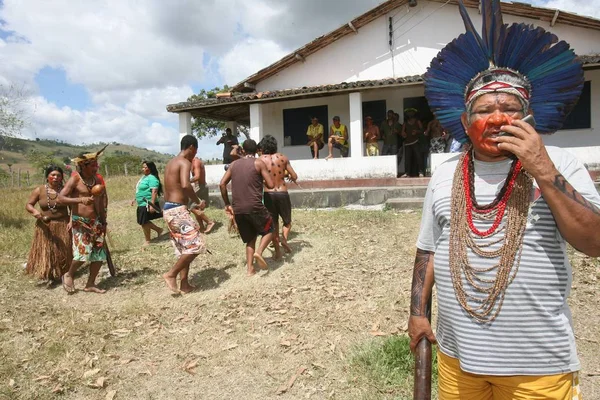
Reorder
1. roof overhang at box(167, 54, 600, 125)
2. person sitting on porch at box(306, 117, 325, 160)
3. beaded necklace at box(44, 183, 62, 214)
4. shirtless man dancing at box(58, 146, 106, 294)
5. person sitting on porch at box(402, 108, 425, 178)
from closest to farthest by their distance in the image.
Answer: shirtless man dancing at box(58, 146, 106, 294)
beaded necklace at box(44, 183, 62, 214)
roof overhang at box(167, 54, 600, 125)
person sitting on porch at box(402, 108, 425, 178)
person sitting on porch at box(306, 117, 325, 160)

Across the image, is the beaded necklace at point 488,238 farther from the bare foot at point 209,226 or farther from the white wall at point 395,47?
the white wall at point 395,47

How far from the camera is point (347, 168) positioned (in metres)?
10.6

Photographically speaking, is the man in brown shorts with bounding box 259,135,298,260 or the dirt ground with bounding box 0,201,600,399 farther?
the man in brown shorts with bounding box 259,135,298,260

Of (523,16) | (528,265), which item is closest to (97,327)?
(528,265)

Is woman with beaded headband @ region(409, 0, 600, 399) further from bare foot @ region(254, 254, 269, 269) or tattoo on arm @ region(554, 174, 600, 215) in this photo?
bare foot @ region(254, 254, 269, 269)

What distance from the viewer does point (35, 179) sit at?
32062 millimetres

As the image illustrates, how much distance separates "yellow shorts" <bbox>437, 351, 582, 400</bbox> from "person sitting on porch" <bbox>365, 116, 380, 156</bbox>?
9.58 meters

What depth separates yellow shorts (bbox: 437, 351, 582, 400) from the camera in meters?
1.54

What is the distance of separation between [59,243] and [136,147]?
141321 millimetres

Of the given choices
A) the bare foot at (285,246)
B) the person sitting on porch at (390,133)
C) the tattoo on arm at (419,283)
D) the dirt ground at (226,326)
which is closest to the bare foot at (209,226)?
the dirt ground at (226,326)

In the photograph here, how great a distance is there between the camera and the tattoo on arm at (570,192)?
4.78 ft

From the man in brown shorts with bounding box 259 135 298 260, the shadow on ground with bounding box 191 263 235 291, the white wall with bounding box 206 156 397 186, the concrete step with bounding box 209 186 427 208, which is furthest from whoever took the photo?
the white wall with bounding box 206 156 397 186

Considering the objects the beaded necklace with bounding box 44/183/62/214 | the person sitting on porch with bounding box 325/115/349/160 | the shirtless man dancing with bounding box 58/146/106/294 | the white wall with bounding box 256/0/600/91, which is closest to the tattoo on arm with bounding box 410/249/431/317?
the shirtless man dancing with bounding box 58/146/106/294

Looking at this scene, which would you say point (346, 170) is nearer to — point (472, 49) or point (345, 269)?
point (345, 269)
